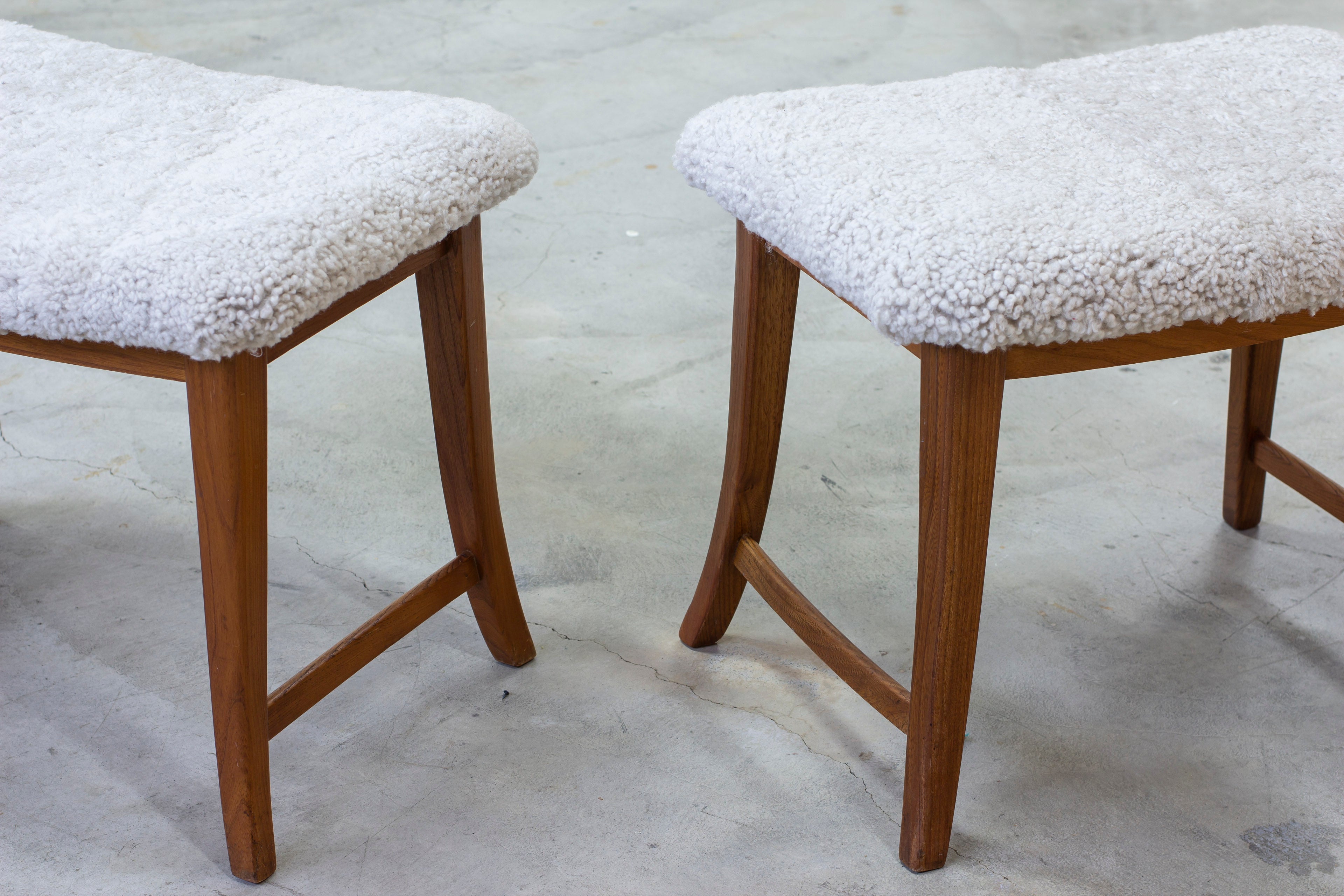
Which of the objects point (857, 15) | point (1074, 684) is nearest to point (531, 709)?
point (1074, 684)

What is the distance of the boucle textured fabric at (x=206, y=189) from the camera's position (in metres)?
0.68

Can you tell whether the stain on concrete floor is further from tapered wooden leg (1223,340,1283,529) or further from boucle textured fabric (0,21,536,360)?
boucle textured fabric (0,21,536,360)

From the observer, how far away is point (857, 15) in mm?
3090

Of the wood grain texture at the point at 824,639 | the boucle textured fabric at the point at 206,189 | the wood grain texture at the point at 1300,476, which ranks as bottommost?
the wood grain texture at the point at 824,639

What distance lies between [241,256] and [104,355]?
13 centimetres

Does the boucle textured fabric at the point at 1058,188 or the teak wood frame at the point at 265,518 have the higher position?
the boucle textured fabric at the point at 1058,188

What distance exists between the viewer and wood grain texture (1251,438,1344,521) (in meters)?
1.11

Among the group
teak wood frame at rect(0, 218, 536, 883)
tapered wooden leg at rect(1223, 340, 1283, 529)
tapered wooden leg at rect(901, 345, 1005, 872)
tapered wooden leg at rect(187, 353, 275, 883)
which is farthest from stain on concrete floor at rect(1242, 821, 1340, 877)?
tapered wooden leg at rect(187, 353, 275, 883)

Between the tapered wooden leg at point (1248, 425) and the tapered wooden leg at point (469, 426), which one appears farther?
the tapered wooden leg at point (1248, 425)

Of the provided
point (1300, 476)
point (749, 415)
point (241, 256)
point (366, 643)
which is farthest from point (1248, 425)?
point (241, 256)

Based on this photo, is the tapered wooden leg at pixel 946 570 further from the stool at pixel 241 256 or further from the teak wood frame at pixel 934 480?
the stool at pixel 241 256

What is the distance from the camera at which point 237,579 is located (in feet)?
2.56

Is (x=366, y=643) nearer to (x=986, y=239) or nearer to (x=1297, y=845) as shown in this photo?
(x=986, y=239)

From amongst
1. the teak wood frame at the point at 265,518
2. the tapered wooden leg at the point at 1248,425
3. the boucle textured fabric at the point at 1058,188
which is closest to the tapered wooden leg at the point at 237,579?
the teak wood frame at the point at 265,518
